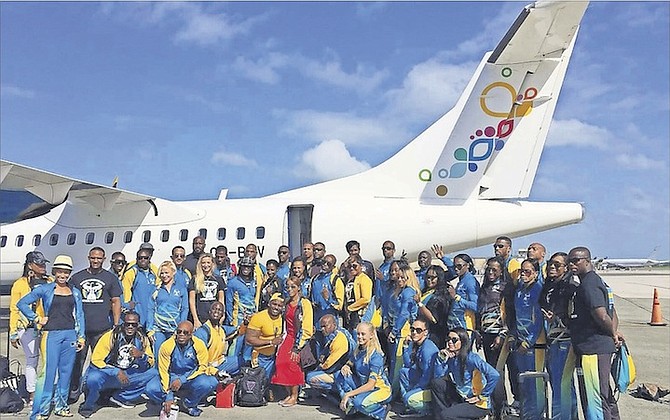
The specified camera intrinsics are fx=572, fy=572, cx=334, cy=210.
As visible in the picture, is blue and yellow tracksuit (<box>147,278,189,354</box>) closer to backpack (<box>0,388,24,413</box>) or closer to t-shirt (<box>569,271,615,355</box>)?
backpack (<box>0,388,24,413</box>)

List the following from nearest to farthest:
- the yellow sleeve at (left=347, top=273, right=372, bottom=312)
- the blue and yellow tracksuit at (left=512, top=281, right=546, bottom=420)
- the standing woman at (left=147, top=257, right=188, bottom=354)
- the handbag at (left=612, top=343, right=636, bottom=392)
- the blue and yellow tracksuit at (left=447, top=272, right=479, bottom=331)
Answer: the handbag at (left=612, top=343, right=636, bottom=392) → the blue and yellow tracksuit at (left=512, top=281, right=546, bottom=420) → the blue and yellow tracksuit at (left=447, top=272, right=479, bottom=331) → the standing woman at (left=147, top=257, right=188, bottom=354) → the yellow sleeve at (left=347, top=273, right=372, bottom=312)

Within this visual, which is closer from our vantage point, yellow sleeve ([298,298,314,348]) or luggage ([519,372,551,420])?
luggage ([519,372,551,420])

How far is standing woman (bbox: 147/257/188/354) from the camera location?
657cm

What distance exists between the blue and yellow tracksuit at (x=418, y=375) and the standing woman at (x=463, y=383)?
0.19 metres

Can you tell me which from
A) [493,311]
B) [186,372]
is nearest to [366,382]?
[493,311]

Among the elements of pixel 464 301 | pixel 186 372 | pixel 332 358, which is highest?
pixel 464 301

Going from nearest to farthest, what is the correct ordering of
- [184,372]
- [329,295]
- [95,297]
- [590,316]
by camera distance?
[590,316]
[184,372]
[95,297]
[329,295]

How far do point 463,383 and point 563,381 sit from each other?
90cm

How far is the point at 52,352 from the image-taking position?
5652 millimetres

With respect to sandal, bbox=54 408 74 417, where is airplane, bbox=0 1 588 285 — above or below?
above

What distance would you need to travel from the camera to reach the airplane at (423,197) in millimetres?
10688

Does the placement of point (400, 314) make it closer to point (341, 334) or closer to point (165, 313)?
point (341, 334)

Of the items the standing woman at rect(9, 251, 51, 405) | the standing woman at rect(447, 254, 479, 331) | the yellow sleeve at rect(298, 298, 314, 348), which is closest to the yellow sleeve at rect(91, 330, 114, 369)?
the standing woman at rect(9, 251, 51, 405)

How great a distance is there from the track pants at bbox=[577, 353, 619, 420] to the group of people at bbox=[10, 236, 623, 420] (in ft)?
0.04
